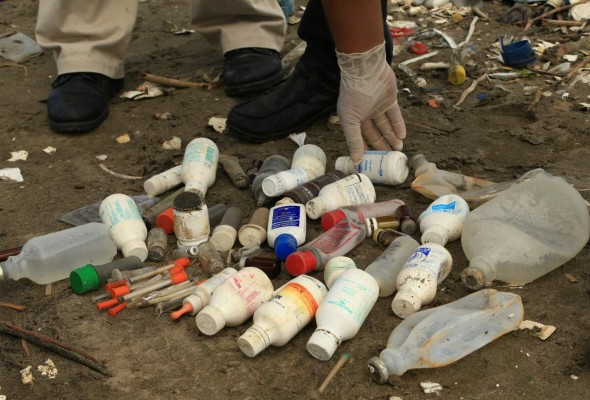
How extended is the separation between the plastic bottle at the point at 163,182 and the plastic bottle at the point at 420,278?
1177 mm

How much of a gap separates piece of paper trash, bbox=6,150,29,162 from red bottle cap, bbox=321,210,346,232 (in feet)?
5.35

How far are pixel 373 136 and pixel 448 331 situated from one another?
4.07 ft

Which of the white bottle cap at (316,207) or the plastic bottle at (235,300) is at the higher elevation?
the plastic bottle at (235,300)

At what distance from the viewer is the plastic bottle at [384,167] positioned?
9.68 ft

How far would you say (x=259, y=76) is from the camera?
384cm

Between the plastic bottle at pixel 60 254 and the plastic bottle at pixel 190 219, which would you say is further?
the plastic bottle at pixel 190 219

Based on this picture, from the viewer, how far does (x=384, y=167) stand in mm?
2959

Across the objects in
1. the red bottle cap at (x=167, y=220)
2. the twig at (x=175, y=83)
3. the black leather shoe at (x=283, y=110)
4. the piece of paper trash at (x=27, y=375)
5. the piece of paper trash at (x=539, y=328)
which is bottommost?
the twig at (x=175, y=83)

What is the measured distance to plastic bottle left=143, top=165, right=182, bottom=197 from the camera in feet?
9.76

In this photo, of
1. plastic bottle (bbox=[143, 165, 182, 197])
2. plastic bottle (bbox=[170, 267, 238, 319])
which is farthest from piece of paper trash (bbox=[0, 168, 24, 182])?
plastic bottle (bbox=[170, 267, 238, 319])

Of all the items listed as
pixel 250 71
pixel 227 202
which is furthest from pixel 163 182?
pixel 250 71

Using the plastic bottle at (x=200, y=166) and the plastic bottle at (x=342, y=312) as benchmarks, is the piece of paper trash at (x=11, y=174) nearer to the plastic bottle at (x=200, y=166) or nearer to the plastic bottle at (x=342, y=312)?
the plastic bottle at (x=200, y=166)

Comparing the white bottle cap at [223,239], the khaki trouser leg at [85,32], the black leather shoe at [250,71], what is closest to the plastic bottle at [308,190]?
the white bottle cap at [223,239]

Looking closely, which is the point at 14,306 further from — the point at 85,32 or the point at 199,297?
the point at 85,32
